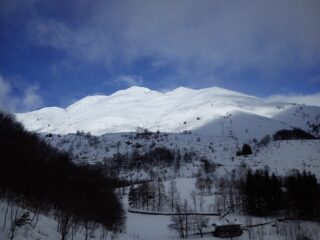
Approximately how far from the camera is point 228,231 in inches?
2203

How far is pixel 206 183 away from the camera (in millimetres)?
100500

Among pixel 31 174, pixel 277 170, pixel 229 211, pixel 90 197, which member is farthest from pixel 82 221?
pixel 277 170

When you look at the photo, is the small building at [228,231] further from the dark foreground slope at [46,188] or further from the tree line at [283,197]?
the dark foreground slope at [46,188]

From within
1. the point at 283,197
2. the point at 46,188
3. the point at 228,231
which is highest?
the point at 46,188

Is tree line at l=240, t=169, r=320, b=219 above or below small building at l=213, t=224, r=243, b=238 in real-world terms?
above

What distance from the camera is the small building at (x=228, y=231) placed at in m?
55.7

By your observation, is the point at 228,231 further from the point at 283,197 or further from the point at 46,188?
the point at 46,188

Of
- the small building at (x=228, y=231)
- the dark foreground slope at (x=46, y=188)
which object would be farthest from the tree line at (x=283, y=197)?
the dark foreground slope at (x=46, y=188)

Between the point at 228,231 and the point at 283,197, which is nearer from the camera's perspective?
the point at 228,231

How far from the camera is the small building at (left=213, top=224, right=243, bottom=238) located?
55.7 m

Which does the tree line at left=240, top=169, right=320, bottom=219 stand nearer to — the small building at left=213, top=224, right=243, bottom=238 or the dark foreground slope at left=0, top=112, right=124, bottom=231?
the small building at left=213, top=224, right=243, bottom=238

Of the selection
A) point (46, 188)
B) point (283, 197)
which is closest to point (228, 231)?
point (283, 197)

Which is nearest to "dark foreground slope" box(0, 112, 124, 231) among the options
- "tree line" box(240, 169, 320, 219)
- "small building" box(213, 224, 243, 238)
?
"small building" box(213, 224, 243, 238)

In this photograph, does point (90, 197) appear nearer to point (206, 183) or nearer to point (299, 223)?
point (299, 223)
